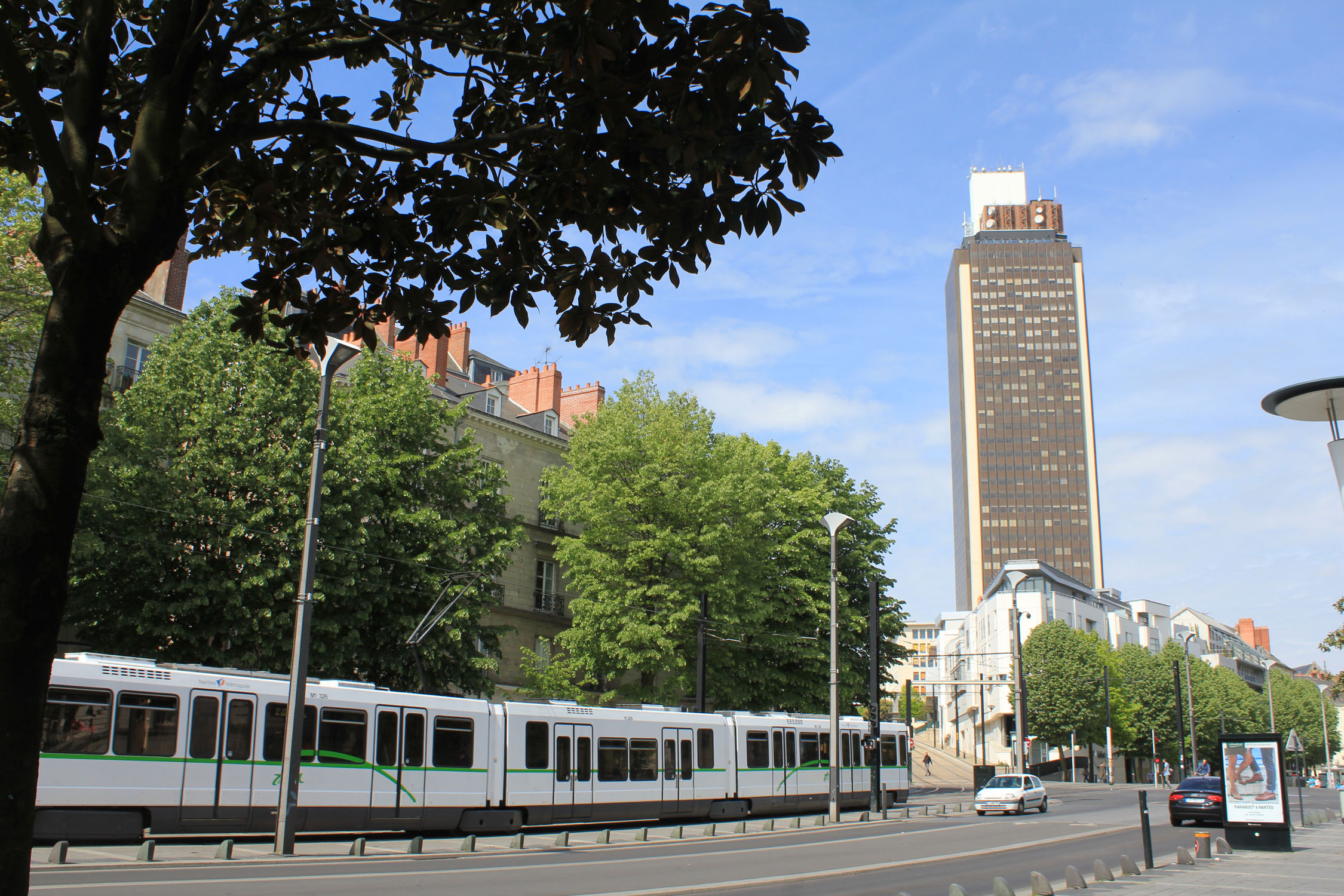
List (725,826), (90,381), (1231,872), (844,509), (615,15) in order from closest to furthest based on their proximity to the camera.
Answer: (90,381) < (615,15) < (1231,872) < (725,826) < (844,509)

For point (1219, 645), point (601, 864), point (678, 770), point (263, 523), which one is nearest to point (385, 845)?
point (601, 864)

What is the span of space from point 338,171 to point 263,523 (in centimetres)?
2233

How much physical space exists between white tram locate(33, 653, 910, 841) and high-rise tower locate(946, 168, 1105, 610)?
12874cm

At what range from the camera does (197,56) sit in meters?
3.90

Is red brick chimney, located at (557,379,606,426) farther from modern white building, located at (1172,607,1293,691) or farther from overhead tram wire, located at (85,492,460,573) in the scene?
modern white building, located at (1172,607,1293,691)

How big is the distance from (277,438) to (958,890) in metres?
21.3

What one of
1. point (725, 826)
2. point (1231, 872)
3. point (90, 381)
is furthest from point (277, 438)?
point (90, 381)

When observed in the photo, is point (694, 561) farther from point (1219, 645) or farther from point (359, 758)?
point (1219, 645)

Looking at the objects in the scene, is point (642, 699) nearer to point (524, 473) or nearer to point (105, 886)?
point (524, 473)

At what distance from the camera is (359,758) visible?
68.1 ft

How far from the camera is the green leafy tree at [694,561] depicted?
115 feet

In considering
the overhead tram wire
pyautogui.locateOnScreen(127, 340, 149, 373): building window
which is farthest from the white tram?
pyautogui.locateOnScreen(127, 340, 149, 373): building window

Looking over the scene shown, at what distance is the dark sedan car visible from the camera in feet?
104

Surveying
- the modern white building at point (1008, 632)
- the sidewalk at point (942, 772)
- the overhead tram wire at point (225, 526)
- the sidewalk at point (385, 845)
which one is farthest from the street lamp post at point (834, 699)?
the modern white building at point (1008, 632)
